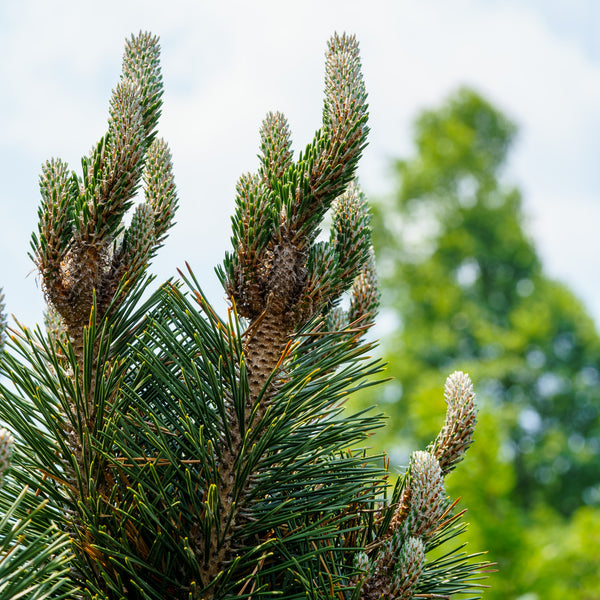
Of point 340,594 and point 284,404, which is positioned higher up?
point 284,404

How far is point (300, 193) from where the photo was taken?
1.38m

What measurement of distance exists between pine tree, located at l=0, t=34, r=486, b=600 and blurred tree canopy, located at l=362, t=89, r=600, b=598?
1081cm

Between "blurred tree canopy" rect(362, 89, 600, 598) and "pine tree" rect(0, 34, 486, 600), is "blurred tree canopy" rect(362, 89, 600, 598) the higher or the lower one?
the higher one

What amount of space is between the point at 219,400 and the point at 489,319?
15848mm

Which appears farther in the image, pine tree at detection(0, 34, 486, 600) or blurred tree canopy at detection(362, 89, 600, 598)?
blurred tree canopy at detection(362, 89, 600, 598)

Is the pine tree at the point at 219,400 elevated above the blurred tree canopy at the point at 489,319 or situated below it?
below

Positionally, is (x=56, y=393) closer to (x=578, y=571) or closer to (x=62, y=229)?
(x=62, y=229)

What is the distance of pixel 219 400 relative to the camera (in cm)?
128

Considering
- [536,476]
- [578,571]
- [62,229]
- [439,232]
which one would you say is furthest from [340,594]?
[439,232]

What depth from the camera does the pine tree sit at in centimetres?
123

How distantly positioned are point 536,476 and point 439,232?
675cm

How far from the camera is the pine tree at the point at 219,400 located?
1.23 metres

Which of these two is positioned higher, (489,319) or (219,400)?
(489,319)

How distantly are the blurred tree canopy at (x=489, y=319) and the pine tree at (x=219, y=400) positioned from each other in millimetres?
10811
